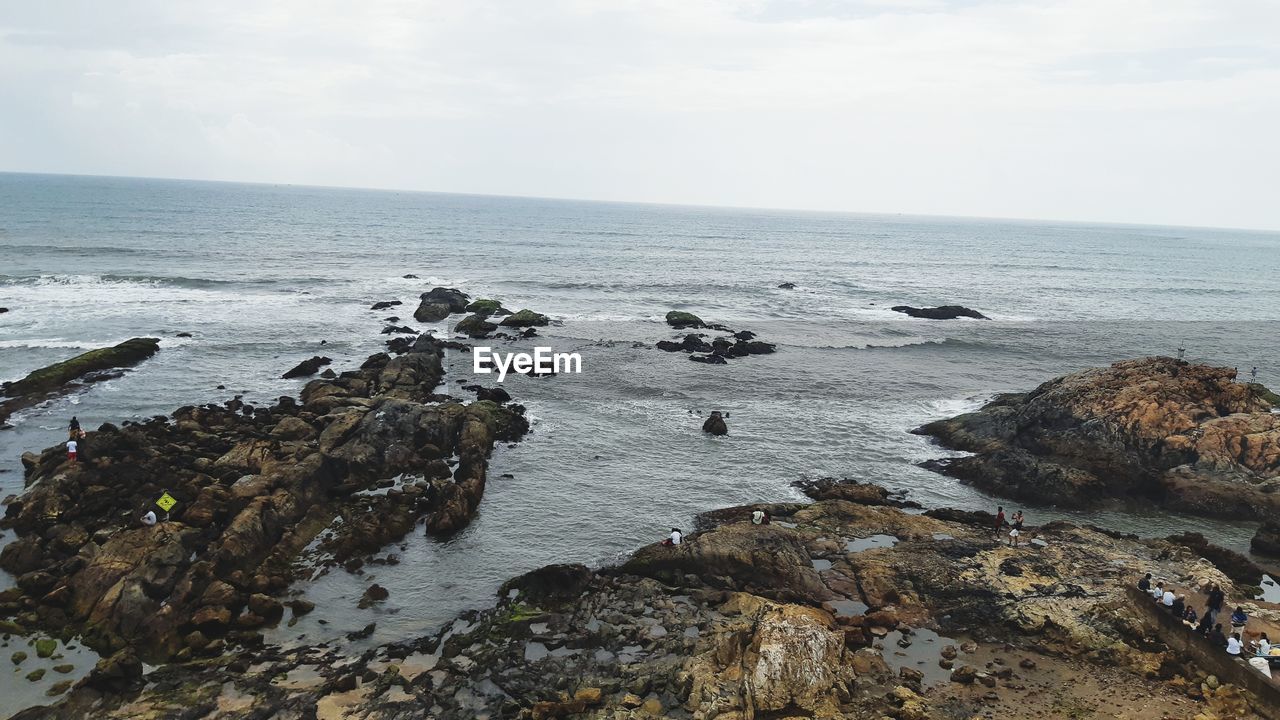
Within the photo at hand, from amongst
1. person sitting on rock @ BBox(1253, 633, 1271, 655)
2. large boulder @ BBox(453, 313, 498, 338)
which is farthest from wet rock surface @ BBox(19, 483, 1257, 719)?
large boulder @ BBox(453, 313, 498, 338)

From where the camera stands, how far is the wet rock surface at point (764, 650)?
58.7 ft

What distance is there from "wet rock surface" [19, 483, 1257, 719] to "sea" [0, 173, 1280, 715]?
1.83 metres

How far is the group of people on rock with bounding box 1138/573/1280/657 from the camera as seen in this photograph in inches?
730

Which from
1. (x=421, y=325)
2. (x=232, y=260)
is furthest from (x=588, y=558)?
(x=232, y=260)

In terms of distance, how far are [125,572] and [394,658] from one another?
31.0 ft

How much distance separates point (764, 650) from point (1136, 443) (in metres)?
25.6

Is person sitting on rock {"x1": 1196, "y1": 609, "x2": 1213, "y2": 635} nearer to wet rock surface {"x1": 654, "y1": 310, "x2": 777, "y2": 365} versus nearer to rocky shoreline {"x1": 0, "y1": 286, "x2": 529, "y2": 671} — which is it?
rocky shoreline {"x1": 0, "y1": 286, "x2": 529, "y2": 671}

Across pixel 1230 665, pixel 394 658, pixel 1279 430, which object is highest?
pixel 1279 430

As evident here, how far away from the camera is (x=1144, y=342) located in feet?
223

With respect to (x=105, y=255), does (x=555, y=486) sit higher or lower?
lower

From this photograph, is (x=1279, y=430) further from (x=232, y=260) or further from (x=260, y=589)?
(x=232, y=260)

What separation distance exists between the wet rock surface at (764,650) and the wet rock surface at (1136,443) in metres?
6.31

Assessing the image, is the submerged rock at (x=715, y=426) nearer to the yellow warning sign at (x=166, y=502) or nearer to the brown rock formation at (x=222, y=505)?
the brown rock formation at (x=222, y=505)

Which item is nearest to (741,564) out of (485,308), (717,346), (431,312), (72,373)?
(717,346)
